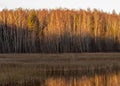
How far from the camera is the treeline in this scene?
98.8m

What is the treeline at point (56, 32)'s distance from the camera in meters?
98.8

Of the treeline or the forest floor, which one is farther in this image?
the treeline

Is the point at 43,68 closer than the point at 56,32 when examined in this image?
Yes

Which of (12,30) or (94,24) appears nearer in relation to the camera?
(12,30)

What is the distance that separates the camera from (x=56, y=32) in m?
106

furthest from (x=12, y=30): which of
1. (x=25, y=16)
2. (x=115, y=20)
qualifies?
(x=115, y=20)

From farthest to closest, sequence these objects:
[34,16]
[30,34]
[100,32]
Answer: [100,32] → [34,16] → [30,34]

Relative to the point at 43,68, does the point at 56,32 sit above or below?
above

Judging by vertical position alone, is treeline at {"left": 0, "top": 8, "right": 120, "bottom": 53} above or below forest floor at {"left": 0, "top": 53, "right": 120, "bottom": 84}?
above

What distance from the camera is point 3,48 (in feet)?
313

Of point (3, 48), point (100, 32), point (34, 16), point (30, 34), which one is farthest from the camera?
point (100, 32)

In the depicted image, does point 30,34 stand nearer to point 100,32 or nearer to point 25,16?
point 25,16

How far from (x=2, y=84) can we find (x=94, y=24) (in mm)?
98318

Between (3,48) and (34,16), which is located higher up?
(34,16)
